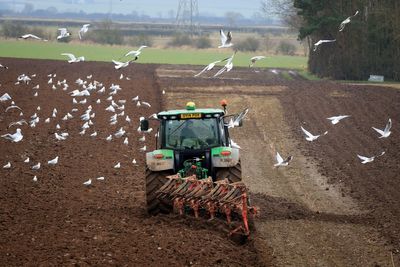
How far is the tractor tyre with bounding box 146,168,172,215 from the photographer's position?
1253cm

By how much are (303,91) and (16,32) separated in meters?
52.4

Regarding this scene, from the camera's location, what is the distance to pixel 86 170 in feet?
58.4

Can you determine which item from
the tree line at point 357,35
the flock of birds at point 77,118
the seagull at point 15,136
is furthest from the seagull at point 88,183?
the tree line at point 357,35

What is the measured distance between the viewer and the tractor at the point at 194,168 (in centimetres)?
1189

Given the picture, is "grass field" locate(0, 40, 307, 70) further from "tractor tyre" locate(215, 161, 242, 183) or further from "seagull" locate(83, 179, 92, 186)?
"tractor tyre" locate(215, 161, 242, 183)

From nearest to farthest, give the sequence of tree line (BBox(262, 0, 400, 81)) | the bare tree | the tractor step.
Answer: the tractor step → tree line (BBox(262, 0, 400, 81)) → the bare tree

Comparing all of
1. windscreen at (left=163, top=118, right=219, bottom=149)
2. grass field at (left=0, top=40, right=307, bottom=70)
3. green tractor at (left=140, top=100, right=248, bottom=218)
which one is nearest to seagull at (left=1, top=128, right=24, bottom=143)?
green tractor at (left=140, top=100, right=248, bottom=218)

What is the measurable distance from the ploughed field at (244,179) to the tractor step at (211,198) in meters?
0.28

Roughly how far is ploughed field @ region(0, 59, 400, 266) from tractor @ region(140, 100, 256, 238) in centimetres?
34

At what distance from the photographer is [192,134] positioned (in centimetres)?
1308

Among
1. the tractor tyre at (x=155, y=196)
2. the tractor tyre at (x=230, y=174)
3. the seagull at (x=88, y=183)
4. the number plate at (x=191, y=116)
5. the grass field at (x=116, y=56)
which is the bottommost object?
the grass field at (x=116, y=56)

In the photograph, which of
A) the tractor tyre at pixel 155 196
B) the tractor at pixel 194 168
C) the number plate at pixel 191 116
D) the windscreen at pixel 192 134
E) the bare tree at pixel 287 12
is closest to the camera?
the tractor at pixel 194 168

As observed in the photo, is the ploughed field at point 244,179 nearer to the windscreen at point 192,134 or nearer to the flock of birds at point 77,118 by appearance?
the flock of birds at point 77,118

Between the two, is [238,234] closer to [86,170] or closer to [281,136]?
[86,170]
